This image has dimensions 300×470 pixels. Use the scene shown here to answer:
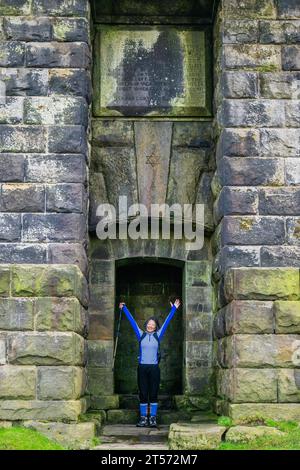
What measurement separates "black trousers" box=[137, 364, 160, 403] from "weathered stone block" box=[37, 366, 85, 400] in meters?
1.60

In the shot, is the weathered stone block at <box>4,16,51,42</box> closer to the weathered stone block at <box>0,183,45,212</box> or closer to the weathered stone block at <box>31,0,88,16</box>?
the weathered stone block at <box>31,0,88,16</box>

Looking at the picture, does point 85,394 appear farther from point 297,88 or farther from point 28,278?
point 297,88

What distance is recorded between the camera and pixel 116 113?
356 inches

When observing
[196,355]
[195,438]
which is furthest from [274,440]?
[196,355]

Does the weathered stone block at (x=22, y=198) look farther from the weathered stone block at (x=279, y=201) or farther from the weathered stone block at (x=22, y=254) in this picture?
the weathered stone block at (x=279, y=201)

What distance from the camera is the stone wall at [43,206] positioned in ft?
24.3

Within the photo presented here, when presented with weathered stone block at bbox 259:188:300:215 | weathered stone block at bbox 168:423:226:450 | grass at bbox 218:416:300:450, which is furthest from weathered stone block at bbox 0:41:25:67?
grass at bbox 218:416:300:450

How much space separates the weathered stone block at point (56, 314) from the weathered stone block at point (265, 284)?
68.6 inches

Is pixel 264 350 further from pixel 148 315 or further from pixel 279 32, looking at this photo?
pixel 279 32

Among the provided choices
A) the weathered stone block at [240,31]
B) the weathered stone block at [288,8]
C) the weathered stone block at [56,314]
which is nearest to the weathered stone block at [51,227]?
the weathered stone block at [56,314]

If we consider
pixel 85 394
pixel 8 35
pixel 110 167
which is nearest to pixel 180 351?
pixel 85 394

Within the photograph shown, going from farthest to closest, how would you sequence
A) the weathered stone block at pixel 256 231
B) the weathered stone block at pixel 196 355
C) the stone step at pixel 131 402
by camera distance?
1. the stone step at pixel 131 402
2. the weathered stone block at pixel 196 355
3. the weathered stone block at pixel 256 231

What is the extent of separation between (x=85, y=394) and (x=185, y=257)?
2.14m

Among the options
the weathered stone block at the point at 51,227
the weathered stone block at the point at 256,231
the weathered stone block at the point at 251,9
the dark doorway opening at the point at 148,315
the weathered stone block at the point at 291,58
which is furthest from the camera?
the dark doorway opening at the point at 148,315
